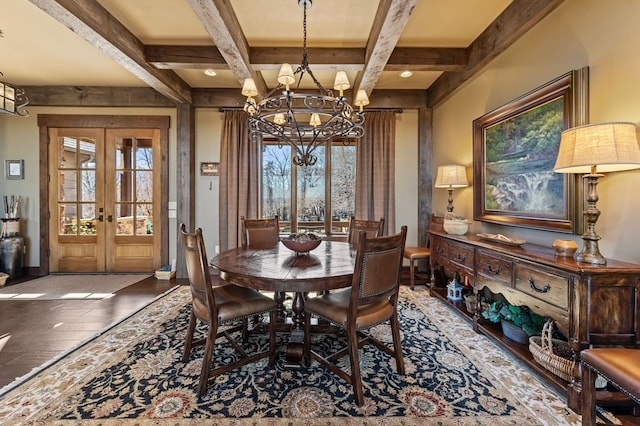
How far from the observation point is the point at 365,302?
1.70m

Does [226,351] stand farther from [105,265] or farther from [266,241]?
[105,265]

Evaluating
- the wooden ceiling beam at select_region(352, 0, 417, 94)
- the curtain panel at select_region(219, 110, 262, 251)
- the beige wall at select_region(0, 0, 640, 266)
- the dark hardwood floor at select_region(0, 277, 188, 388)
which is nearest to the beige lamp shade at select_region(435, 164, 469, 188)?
the beige wall at select_region(0, 0, 640, 266)

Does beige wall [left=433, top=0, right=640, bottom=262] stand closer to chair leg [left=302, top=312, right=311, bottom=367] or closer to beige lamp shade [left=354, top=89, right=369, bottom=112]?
beige lamp shade [left=354, top=89, right=369, bottom=112]

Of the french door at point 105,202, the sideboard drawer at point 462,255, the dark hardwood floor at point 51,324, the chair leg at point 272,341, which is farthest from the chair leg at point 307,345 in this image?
the french door at point 105,202

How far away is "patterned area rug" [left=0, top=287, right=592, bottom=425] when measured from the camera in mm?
1513

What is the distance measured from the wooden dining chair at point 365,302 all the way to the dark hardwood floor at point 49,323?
2037 millimetres

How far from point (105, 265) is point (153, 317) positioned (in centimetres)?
242

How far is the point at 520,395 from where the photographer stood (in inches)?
66.4

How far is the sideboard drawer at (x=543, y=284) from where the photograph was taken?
1624 mm

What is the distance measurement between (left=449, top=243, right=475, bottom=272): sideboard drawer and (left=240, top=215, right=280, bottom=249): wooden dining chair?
188 cm

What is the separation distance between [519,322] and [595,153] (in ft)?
4.64

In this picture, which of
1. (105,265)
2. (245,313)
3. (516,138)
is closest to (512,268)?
(516,138)

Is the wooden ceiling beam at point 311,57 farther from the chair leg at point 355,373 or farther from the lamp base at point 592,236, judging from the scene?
the chair leg at point 355,373

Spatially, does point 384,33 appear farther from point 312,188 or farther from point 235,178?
point 235,178
